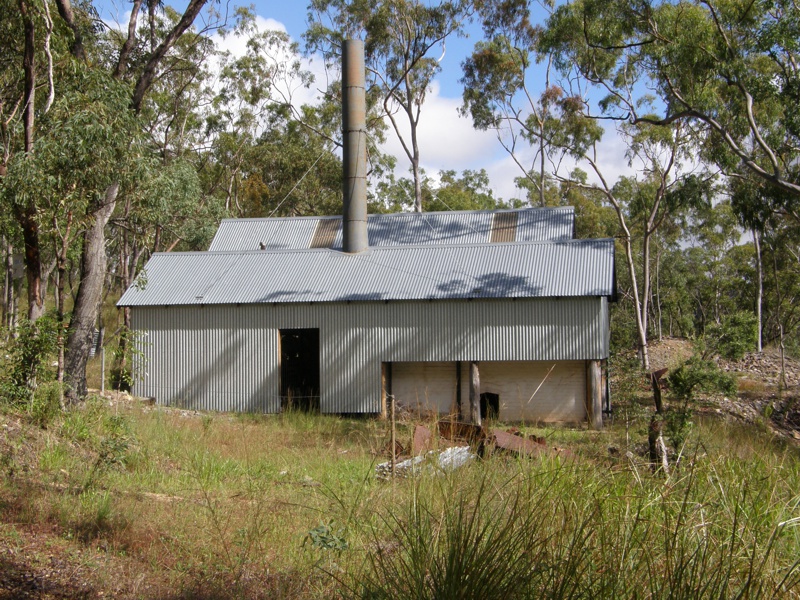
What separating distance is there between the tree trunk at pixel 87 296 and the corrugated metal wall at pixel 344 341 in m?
7.56

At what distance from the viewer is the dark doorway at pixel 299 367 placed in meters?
23.2

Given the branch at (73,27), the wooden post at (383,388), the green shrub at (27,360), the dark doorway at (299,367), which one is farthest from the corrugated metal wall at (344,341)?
the green shrub at (27,360)

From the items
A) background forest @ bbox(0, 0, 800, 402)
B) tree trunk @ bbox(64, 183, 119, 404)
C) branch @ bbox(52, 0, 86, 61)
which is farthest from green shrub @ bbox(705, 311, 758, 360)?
branch @ bbox(52, 0, 86, 61)

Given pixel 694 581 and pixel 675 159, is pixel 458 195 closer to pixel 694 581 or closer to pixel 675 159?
pixel 675 159

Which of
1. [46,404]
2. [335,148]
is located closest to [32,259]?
[46,404]

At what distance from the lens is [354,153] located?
26.6m

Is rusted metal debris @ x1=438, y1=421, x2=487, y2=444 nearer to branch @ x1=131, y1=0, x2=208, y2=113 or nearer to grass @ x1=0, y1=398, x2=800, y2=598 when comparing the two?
grass @ x1=0, y1=398, x2=800, y2=598

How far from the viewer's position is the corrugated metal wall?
21.3 m

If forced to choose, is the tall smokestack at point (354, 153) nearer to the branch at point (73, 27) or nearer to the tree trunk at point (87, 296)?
the tree trunk at point (87, 296)

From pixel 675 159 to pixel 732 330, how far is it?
1550 centimetres

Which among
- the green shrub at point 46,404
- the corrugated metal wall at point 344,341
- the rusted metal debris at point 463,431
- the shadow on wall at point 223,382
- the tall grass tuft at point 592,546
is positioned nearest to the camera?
the tall grass tuft at point 592,546

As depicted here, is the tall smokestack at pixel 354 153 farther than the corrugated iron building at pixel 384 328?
Yes

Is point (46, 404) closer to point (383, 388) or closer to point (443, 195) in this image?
point (383, 388)

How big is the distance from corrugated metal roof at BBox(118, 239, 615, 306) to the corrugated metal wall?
30 centimetres
